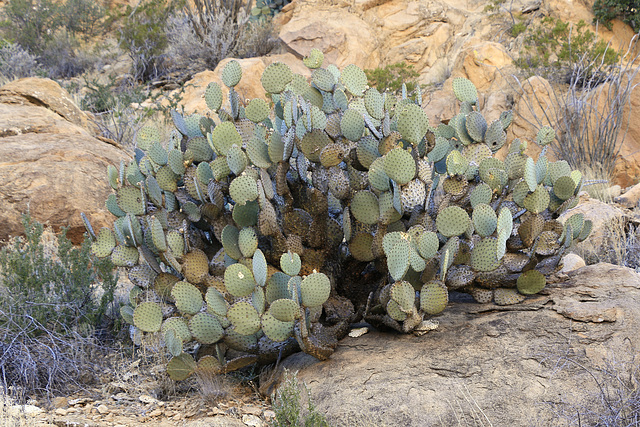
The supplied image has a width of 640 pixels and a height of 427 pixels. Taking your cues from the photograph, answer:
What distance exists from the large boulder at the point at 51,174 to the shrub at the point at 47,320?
4.31ft

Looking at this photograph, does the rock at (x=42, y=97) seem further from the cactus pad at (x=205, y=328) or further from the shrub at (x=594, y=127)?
the shrub at (x=594, y=127)

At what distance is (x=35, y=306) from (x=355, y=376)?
2022 mm

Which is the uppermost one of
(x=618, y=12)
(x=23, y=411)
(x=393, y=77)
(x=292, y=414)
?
(x=618, y=12)

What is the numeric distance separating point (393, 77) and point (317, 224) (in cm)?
979

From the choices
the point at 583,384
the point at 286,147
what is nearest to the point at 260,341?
the point at 286,147

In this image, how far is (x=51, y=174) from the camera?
208 inches

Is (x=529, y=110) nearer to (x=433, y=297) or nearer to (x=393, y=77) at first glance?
(x=393, y=77)

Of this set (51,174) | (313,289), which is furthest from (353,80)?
(51,174)

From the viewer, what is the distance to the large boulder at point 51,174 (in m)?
5.08

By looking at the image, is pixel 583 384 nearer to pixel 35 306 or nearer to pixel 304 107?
pixel 304 107

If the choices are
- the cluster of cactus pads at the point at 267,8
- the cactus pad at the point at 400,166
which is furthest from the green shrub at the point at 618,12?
the cactus pad at the point at 400,166

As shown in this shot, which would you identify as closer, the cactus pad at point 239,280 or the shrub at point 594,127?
the cactus pad at point 239,280

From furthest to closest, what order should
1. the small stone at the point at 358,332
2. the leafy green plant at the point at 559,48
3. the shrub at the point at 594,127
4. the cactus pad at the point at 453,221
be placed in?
1. the leafy green plant at the point at 559,48
2. the shrub at the point at 594,127
3. the small stone at the point at 358,332
4. the cactus pad at the point at 453,221

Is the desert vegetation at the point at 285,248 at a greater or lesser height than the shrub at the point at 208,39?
lesser
